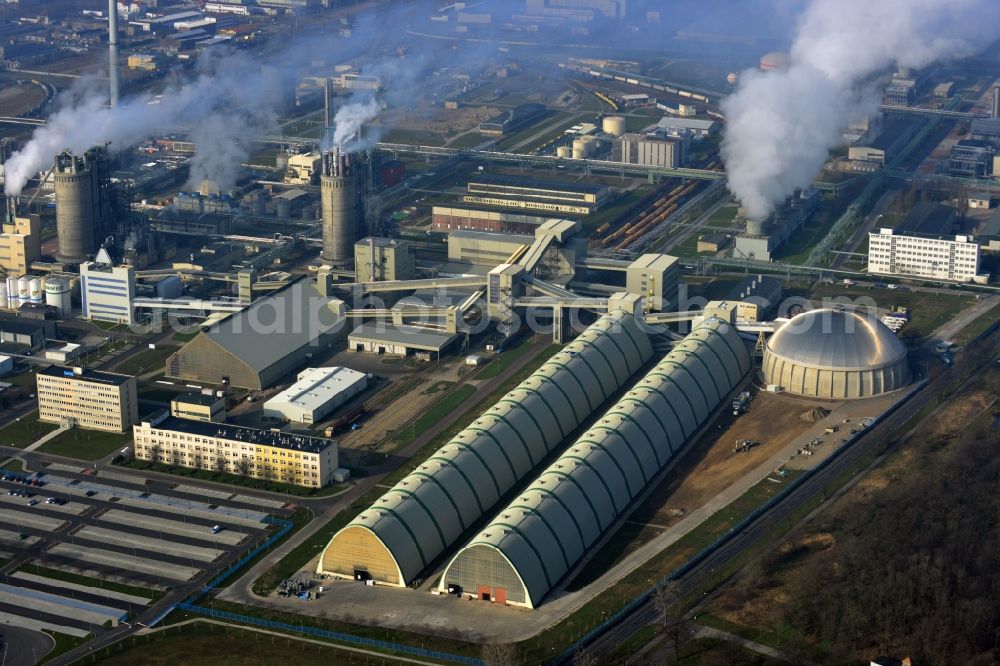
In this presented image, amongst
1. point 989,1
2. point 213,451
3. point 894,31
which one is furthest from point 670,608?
point 989,1

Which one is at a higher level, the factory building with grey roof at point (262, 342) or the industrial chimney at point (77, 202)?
the industrial chimney at point (77, 202)

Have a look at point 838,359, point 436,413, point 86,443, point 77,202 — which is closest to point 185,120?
point 77,202

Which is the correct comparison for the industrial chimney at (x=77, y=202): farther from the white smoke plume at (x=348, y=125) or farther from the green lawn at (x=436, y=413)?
the green lawn at (x=436, y=413)

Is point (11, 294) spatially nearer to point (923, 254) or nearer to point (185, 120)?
point (185, 120)

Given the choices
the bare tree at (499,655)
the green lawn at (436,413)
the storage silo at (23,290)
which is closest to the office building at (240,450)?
the green lawn at (436,413)

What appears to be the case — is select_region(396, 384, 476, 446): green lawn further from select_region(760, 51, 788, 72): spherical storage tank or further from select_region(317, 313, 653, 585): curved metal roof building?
select_region(760, 51, 788, 72): spherical storage tank

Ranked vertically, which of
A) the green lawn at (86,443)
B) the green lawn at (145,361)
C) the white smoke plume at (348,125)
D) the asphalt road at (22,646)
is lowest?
the asphalt road at (22,646)

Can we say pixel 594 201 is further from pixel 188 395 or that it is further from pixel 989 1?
pixel 989 1

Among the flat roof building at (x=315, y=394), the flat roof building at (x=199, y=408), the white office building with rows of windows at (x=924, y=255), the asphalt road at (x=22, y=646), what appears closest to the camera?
the asphalt road at (x=22, y=646)
